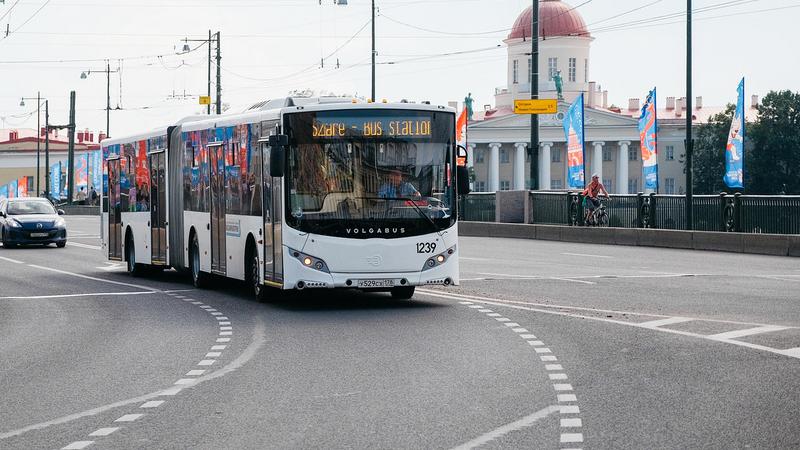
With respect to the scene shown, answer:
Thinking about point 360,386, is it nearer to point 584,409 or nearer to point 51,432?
point 584,409

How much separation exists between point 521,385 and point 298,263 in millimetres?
8145

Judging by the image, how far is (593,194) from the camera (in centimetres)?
4284

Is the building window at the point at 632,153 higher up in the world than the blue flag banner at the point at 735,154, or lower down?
higher up

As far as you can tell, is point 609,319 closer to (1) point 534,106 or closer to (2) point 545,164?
(1) point 534,106

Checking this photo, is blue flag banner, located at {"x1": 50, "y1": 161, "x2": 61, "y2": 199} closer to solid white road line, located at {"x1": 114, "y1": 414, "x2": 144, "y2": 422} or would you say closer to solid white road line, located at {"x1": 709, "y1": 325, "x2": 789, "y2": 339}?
solid white road line, located at {"x1": 709, "y1": 325, "x2": 789, "y2": 339}

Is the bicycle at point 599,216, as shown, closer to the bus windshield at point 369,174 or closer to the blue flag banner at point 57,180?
the bus windshield at point 369,174

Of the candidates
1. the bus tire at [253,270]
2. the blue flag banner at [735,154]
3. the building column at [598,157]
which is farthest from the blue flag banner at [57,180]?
the bus tire at [253,270]

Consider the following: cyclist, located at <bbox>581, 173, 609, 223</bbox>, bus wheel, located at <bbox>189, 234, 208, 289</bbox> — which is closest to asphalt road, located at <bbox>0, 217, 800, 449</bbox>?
bus wheel, located at <bbox>189, 234, 208, 289</bbox>

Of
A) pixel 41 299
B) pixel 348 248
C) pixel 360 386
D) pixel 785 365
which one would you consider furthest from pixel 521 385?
pixel 41 299

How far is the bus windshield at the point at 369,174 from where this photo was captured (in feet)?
63.3

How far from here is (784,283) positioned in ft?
76.1

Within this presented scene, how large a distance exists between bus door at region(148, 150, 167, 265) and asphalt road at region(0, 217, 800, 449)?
3.11m

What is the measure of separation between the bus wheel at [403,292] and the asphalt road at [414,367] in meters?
0.15

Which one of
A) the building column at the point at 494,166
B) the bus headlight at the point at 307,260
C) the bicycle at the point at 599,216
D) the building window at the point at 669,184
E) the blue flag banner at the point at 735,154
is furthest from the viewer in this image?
the building column at the point at 494,166
